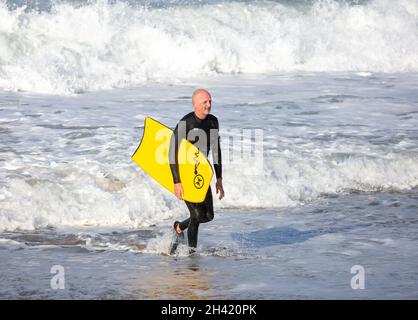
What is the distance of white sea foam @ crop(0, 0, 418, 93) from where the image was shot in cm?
1786

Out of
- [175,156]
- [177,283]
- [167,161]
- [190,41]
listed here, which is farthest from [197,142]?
[190,41]

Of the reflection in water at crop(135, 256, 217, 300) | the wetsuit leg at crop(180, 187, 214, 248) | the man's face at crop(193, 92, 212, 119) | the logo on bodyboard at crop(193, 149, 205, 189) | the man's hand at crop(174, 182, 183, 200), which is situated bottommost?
the reflection in water at crop(135, 256, 217, 300)

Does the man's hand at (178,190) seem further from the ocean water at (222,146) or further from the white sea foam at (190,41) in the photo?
the white sea foam at (190,41)

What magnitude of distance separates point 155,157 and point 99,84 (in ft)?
31.1

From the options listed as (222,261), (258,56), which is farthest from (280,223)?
(258,56)

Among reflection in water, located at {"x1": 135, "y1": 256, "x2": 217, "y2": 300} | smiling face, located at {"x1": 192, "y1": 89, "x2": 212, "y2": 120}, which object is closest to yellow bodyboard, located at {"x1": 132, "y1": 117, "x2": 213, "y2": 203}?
smiling face, located at {"x1": 192, "y1": 89, "x2": 212, "y2": 120}

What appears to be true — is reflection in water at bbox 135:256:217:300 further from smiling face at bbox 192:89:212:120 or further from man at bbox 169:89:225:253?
smiling face at bbox 192:89:212:120

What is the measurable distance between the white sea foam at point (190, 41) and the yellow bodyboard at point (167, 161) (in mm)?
8703

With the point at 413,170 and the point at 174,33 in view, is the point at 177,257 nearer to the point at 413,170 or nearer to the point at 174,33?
the point at 413,170

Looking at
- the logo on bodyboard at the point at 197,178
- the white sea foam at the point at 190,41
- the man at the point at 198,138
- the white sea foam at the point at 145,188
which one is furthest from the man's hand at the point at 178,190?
the white sea foam at the point at 190,41

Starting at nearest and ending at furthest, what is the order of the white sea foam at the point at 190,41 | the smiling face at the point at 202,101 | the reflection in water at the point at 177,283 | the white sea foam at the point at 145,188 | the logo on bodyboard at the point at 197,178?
the reflection in water at the point at 177,283
the smiling face at the point at 202,101
the logo on bodyboard at the point at 197,178
the white sea foam at the point at 145,188
the white sea foam at the point at 190,41

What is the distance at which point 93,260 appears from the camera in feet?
25.5

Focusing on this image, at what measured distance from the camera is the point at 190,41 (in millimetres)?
20891

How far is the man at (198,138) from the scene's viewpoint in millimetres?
7484
